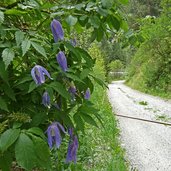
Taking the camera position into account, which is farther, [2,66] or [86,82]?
[86,82]

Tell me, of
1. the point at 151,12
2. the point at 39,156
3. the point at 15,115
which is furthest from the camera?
the point at 151,12

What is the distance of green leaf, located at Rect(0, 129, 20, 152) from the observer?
102cm

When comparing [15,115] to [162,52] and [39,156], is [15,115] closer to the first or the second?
[39,156]

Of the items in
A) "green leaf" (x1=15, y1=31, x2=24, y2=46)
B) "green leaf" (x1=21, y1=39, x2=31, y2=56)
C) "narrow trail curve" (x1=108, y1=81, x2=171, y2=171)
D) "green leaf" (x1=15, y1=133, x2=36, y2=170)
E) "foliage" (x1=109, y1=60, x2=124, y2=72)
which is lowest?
"foliage" (x1=109, y1=60, x2=124, y2=72)

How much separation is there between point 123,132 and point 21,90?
629 cm

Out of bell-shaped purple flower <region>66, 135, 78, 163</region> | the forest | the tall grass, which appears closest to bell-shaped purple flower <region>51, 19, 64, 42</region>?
the forest

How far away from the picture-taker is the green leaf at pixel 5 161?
1.12 metres

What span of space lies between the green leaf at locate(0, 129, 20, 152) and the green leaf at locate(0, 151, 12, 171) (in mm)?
97

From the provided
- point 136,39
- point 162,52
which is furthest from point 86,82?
point 162,52

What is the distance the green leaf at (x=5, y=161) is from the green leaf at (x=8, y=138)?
0.32 ft

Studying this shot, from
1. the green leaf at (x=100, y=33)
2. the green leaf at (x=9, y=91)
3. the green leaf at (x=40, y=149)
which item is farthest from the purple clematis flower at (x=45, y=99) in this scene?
the green leaf at (x=100, y=33)

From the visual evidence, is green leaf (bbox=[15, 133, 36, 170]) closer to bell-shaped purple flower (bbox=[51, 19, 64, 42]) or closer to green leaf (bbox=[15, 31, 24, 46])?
green leaf (bbox=[15, 31, 24, 46])

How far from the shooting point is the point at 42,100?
49.0 inches

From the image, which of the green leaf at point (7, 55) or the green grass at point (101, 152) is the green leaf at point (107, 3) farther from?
the green grass at point (101, 152)
